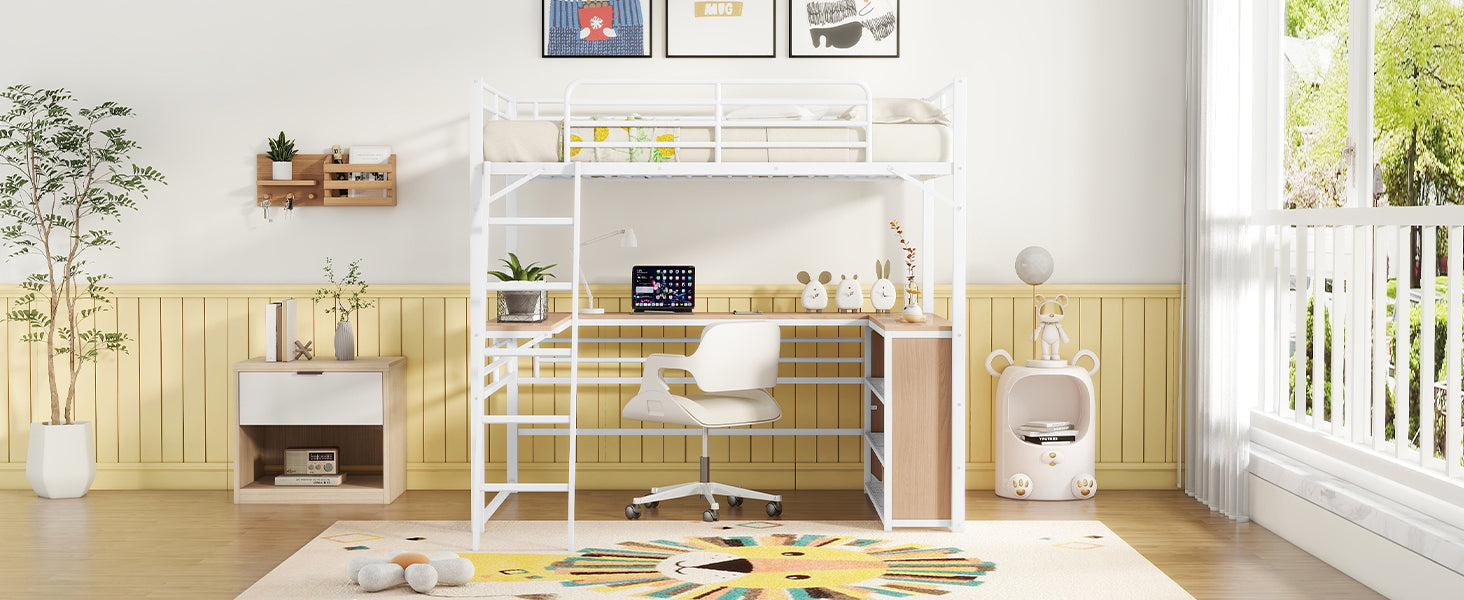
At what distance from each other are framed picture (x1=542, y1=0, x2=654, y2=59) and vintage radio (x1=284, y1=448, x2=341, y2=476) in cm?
205

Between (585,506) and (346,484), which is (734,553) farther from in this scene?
(346,484)

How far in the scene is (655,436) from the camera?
5.24 metres

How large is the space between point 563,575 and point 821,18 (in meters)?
2.83

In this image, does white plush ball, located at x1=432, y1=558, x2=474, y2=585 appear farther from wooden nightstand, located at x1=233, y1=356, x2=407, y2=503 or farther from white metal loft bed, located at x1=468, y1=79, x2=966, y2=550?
wooden nightstand, located at x1=233, y1=356, x2=407, y2=503

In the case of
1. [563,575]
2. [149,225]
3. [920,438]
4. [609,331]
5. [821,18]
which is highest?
[821,18]

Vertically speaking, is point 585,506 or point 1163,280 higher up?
point 1163,280

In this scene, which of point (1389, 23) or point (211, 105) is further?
point (211, 105)

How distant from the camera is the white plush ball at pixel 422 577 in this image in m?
3.49

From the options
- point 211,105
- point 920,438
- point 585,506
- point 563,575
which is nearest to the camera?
point 563,575

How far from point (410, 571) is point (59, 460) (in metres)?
2.42

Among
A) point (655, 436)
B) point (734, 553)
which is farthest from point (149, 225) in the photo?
point (734, 553)

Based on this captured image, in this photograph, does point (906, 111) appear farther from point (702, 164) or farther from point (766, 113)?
point (702, 164)

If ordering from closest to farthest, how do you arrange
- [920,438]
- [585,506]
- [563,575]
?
[563,575], [920,438], [585,506]

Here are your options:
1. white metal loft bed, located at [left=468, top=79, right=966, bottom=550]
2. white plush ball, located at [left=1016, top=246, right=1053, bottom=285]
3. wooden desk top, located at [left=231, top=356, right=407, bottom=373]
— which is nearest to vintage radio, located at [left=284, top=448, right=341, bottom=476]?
wooden desk top, located at [left=231, top=356, right=407, bottom=373]
